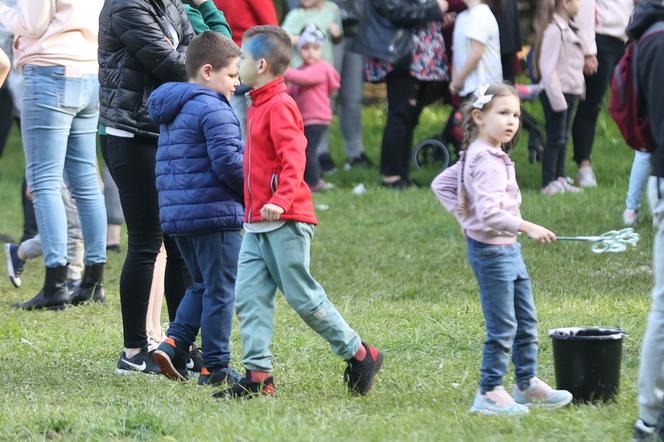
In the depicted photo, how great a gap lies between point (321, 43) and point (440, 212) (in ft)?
7.21

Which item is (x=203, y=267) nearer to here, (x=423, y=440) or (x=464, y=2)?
(x=423, y=440)

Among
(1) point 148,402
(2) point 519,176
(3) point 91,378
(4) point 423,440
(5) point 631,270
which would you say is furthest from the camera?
(2) point 519,176

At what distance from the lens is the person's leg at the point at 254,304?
5.71 metres

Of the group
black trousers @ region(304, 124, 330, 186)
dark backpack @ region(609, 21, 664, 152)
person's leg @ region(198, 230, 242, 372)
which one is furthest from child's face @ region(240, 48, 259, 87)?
black trousers @ region(304, 124, 330, 186)

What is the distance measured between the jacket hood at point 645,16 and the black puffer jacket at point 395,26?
6872mm

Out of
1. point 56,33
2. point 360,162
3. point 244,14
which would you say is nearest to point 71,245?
point 56,33

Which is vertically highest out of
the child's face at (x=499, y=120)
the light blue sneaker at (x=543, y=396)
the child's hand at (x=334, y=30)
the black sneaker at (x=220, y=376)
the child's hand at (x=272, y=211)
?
the child's face at (x=499, y=120)

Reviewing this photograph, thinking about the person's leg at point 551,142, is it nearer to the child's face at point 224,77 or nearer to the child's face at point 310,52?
the child's face at point 310,52

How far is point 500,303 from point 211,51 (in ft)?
5.83

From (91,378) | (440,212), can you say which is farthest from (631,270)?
(91,378)

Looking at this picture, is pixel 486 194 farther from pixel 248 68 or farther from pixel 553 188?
pixel 553 188

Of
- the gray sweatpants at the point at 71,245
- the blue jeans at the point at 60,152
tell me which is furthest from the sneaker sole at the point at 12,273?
the blue jeans at the point at 60,152

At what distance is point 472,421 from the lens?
16.7 ft

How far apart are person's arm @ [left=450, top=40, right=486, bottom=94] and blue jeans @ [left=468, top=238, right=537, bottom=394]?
20.2 feet
